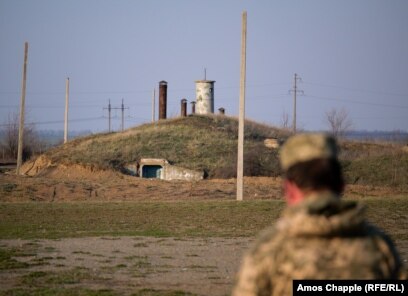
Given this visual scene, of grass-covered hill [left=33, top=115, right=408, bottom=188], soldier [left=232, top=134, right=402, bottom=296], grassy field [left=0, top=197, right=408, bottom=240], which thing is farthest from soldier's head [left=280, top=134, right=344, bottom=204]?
grass-covered hill [left=33, top=115, right=408, bottom=188]

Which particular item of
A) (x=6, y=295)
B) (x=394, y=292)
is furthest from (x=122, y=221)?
(x=394, y=292)

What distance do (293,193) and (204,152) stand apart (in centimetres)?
4477

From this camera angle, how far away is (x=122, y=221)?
24.0m

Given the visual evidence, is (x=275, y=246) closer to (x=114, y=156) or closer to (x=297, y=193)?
(x=297, y=193)

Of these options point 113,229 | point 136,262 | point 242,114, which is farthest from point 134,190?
point 136,262

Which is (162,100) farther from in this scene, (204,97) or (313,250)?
(313,250)

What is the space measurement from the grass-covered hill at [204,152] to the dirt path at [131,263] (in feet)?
81.5

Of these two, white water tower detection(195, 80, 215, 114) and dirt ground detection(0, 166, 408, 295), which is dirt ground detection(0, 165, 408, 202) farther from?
white water tower detection(195, 80, 215, 114)

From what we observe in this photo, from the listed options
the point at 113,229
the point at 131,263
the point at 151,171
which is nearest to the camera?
the point at 131,263

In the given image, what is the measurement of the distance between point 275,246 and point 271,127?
5831 centimetres

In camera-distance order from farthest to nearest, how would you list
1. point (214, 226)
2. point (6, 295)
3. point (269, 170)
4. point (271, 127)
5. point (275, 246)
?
point (271, 127) < point (269, 170) < point (214, 226) < point (6, 295) < point (275, 246)

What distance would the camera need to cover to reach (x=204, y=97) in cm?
6134

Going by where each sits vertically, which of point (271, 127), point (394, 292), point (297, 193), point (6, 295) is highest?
point (271, 127)

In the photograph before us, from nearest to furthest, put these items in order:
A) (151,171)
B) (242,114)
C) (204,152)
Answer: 1. (242,114)
2. (151,171)
3. (204,152)
